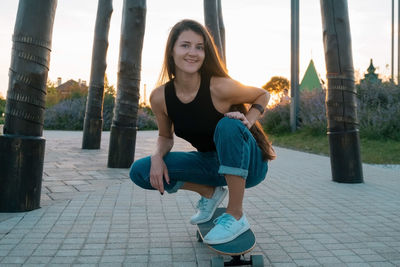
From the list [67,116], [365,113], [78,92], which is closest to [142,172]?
[365,113]

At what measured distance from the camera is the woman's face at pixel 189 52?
2.60 m

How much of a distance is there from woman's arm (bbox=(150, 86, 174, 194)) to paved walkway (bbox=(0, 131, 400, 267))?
1.56 ft

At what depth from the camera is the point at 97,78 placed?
9.62 metres

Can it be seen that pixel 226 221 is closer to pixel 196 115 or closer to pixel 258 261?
pixel 258 261

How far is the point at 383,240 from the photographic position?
292cm

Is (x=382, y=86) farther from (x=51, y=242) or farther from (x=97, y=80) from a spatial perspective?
(x=51, y=242)

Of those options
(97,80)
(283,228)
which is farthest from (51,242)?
(97,80)

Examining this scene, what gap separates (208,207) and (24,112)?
72.8 inches

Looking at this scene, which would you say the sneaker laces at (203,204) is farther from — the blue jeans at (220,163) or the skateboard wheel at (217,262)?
the skateboard wheel at (217,262)

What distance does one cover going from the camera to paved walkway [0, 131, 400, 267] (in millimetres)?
2529

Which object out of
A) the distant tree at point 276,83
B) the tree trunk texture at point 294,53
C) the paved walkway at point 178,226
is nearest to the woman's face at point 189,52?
the paved walkway at point 178,226

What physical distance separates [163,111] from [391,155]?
7.56 meters

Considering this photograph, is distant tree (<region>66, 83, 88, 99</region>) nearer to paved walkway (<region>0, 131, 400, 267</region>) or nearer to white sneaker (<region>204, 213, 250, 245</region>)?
paved walkway (<region>0, 131, 400, 267</region>)

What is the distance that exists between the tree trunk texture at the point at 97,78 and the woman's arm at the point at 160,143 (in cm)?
706
